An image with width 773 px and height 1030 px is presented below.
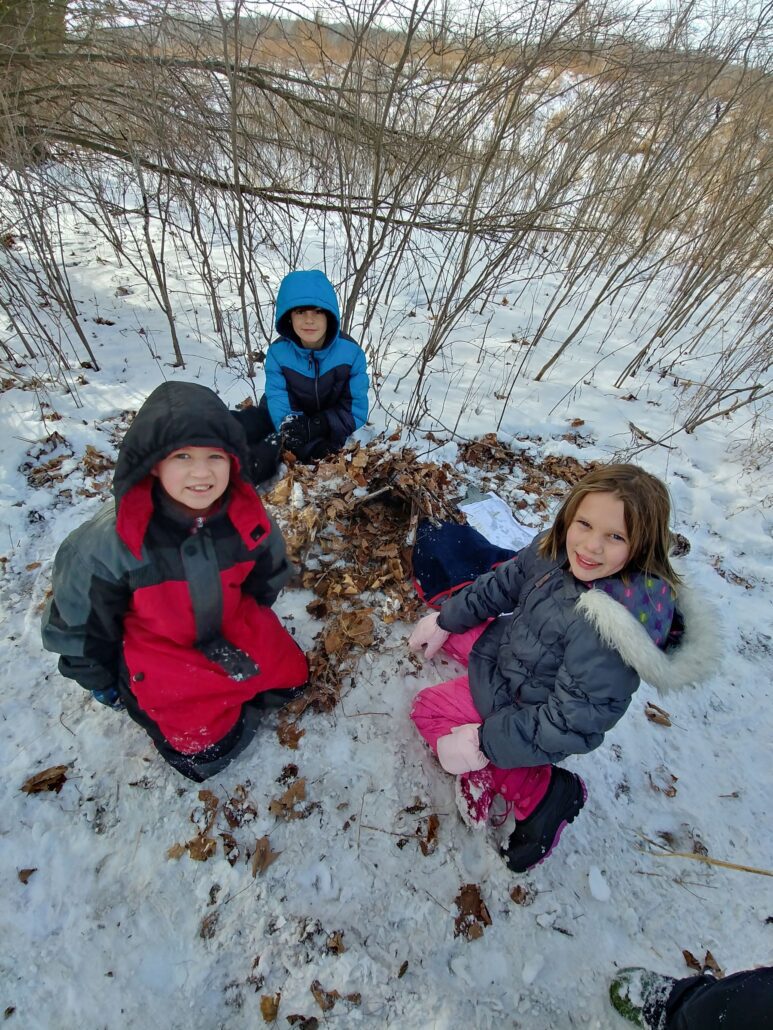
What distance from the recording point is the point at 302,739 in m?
2.04

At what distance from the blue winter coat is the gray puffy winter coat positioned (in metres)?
1.92

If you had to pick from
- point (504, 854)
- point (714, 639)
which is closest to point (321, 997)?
point (504, 854)

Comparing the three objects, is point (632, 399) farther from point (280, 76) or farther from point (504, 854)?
point (504, 854)

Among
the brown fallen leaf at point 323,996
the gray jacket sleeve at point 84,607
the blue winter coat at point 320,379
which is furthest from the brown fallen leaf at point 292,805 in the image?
the blue winter coat at point 320,379

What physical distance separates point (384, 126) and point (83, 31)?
2.23 m

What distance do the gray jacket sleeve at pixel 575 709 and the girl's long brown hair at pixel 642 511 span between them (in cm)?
29

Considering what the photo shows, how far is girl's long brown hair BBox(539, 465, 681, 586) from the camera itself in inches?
55.8

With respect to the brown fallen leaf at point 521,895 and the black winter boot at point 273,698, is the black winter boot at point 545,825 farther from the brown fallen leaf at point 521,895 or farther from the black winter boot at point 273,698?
the black winter boot at point 273,698

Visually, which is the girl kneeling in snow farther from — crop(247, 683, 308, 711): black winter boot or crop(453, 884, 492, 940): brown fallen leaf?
crop(453, 884, 492, 940): brown fallen leaf

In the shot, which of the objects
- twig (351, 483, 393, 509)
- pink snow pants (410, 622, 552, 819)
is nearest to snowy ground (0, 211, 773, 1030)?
pink snow pants (410, 622, 552, 819)

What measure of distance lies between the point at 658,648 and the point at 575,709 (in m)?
0.33

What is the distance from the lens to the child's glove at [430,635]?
2.29 m

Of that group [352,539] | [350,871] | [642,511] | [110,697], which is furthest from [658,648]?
[110,697]

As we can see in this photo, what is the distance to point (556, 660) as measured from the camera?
5.57 ft
